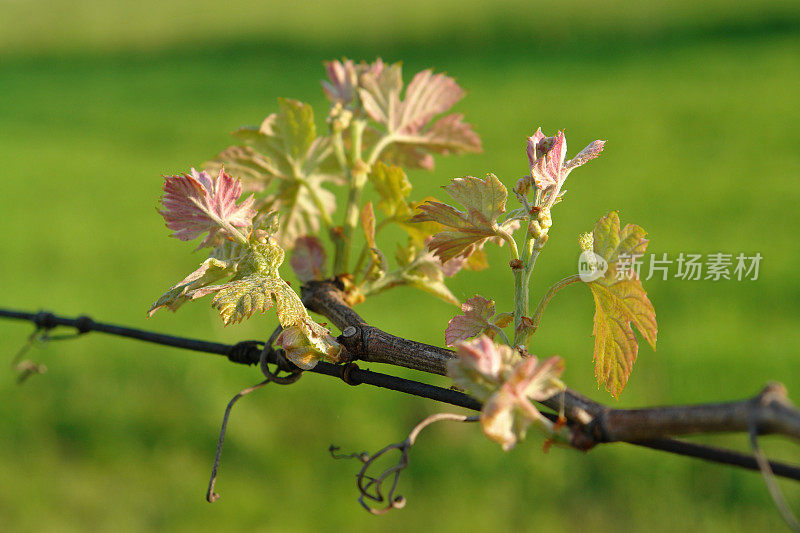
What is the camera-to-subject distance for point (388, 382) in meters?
0.48

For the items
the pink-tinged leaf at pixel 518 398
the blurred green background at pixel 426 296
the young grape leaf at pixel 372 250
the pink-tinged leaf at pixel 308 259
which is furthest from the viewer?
the blurred green background at pixel 426 296

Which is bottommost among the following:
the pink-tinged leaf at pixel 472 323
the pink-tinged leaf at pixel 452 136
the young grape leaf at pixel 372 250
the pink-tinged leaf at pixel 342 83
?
the pink-tinged leaf at pixel 472 323

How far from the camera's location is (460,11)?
Answer: 1085 cm

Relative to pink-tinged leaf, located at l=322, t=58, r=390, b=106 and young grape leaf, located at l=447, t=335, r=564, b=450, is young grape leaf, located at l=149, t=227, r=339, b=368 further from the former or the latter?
pink-tinged leaf, located at l=322, t=58, r=390, b=106

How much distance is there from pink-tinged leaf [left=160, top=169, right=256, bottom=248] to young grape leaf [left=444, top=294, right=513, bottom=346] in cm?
16

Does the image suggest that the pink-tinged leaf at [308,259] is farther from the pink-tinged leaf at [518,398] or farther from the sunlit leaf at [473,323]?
the pink-tinged leaf at [518,398]

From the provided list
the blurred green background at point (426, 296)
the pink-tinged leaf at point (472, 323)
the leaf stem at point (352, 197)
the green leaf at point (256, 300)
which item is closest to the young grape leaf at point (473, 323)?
the pink-tinged leaf at point (472, 323)

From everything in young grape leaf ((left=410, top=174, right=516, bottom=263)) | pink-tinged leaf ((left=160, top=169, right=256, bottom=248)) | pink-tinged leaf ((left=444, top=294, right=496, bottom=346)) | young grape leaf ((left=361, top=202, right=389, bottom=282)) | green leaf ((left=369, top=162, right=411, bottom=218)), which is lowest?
pink-tinged leaf ((left=444, top=294, right=496, bottom=346))

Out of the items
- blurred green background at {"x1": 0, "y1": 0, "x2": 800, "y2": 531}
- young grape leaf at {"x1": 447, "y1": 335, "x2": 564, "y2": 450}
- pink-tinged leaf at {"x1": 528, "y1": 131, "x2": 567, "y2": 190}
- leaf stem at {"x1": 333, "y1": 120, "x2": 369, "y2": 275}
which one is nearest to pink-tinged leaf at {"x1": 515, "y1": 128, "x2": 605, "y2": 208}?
pink-tinged leaf at {"x1": 528, "y1": 131, "x2": 567, "y2": 190}

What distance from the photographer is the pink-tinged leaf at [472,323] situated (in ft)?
1.57

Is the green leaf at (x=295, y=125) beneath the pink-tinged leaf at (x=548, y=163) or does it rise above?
above

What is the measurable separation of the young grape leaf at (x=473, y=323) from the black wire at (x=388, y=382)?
0.04 metres

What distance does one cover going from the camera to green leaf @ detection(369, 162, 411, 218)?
0.62m

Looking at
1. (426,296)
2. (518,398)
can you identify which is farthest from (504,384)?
(426,296)
